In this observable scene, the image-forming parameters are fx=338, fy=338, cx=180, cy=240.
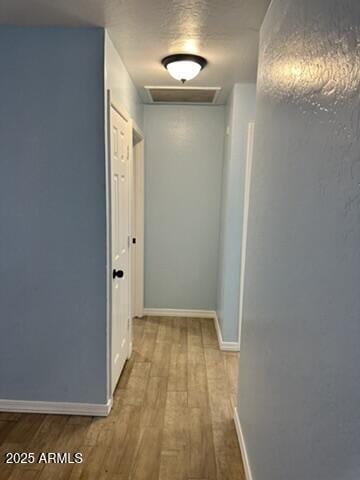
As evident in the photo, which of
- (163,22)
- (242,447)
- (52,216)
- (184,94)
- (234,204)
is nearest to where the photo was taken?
(163,22)

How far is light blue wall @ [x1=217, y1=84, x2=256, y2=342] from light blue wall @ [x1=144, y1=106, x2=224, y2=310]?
25.9 inches

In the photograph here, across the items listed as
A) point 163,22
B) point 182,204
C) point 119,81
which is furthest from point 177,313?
point 163,22

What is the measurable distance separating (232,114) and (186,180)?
1.02 meters

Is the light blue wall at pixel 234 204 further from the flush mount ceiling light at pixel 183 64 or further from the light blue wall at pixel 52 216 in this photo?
the light blue wall at pixel 52 216

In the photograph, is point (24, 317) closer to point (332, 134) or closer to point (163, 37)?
point (163, 37)

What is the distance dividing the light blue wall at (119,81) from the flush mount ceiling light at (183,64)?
0.32m

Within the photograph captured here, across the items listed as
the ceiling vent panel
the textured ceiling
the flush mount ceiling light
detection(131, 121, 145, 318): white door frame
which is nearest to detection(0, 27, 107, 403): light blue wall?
the textured ceiling

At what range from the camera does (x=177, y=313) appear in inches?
158

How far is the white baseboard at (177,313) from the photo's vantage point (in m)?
4.00

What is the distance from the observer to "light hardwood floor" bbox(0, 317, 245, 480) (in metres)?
1.80

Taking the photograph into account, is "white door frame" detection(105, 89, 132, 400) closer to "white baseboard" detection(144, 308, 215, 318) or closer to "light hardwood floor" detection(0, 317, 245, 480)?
"light hardwood floor" detection(0, 317, 245, 480)

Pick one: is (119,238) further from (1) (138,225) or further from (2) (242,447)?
(2) (242,447)

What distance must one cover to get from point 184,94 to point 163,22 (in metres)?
1.50

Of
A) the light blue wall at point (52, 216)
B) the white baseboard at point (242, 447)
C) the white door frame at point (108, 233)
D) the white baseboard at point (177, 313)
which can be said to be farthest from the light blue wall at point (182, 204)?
the white baseboard at point (242, 447)
